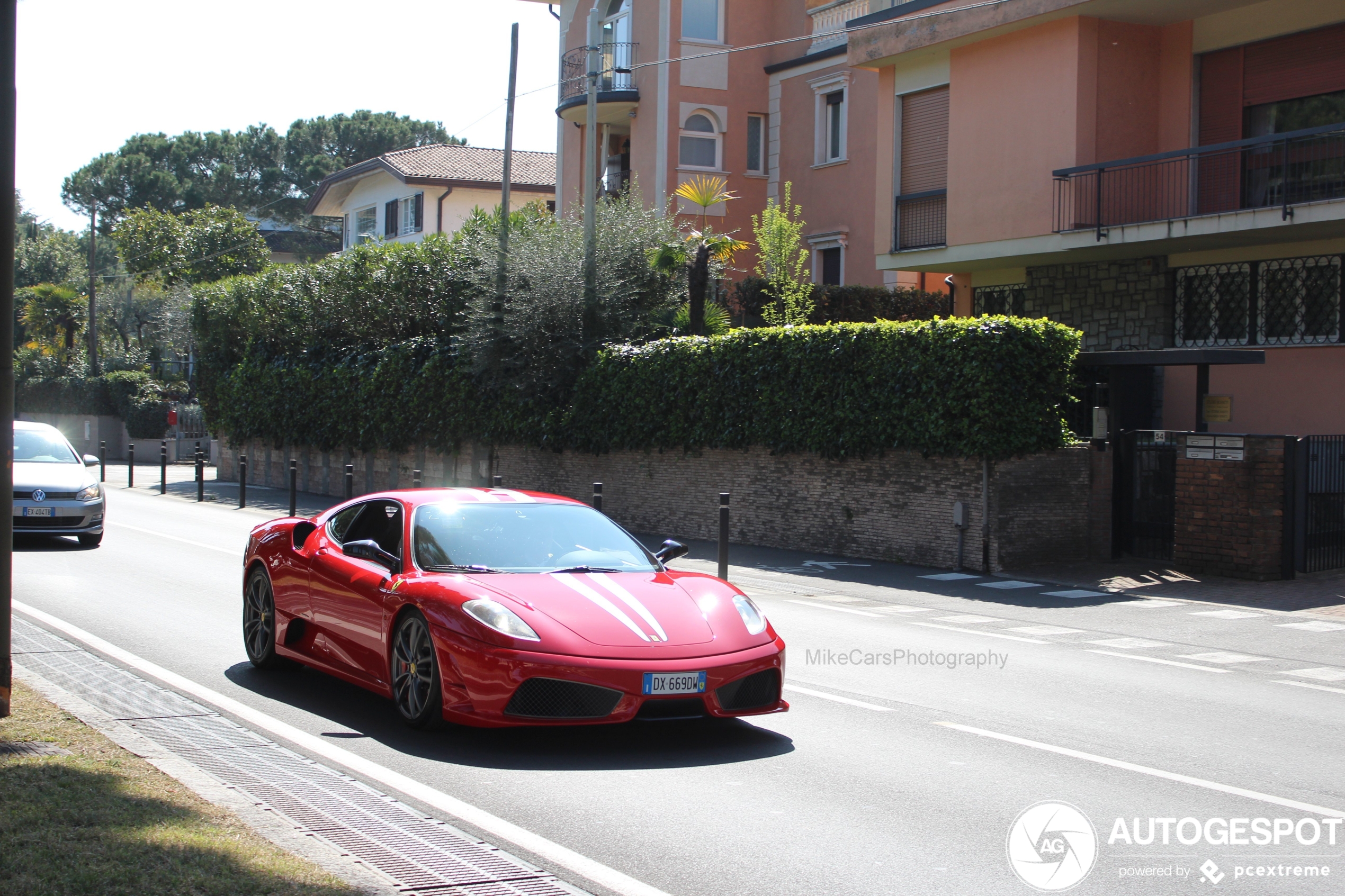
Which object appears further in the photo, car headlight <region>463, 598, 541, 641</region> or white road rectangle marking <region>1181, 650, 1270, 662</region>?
white road rectangle marking <region>1181, 650, 1270, 662</region>

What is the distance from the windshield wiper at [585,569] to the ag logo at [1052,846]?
2822 mm

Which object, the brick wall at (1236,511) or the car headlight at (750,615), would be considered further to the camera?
the brick wall at (1236,511)

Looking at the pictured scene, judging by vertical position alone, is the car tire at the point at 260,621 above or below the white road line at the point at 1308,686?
above

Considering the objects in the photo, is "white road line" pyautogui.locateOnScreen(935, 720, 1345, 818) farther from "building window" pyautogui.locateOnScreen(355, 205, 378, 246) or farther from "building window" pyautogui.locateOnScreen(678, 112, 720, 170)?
"building window" pyautogui.locateOnScreen(355, 205, 378, 246)

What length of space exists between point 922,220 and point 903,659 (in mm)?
15940

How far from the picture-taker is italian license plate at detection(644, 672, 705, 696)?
6477mm

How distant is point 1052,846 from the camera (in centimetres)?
528

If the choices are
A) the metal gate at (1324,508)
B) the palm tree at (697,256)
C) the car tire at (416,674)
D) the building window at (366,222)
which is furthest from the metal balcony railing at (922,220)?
the building window at (366,222)

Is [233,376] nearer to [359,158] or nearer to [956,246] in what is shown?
[956,246]

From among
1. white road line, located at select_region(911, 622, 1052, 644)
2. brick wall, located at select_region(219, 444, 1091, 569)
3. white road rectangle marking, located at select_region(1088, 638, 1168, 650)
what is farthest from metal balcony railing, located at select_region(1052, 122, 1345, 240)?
white road line, located at select_region(911, 622, 1052, 644)

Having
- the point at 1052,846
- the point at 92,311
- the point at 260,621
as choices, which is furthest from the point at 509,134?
the point at 92,311

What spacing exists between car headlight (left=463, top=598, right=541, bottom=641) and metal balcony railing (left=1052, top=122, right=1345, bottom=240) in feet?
52.4

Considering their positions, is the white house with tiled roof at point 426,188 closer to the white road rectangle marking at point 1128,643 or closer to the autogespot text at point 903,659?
the white road rectangle marking at point 1128,643

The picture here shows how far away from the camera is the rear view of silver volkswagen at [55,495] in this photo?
53.0ft
